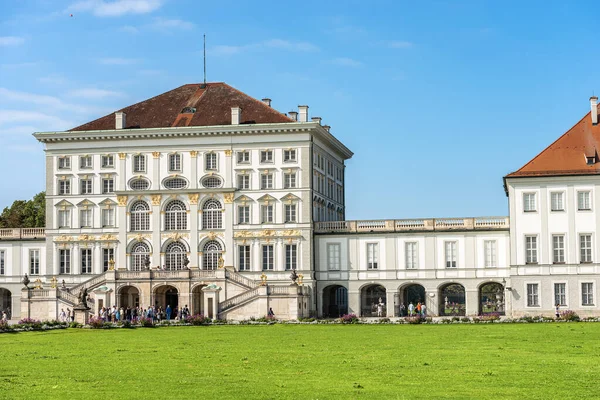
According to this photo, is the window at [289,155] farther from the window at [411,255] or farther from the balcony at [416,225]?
the window at [411,255]

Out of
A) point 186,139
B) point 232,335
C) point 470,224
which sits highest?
point 186,139

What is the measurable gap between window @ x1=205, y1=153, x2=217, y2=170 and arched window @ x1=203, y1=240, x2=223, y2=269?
5170 mm

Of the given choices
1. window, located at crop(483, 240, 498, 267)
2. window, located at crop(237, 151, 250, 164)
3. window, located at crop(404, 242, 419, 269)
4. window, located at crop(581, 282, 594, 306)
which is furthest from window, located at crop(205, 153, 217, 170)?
window, located at crop(581, 282, 594, 306)

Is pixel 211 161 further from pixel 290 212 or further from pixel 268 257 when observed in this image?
pixel 268 257

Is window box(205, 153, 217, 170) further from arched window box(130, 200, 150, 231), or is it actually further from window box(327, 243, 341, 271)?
window box(327, 243, 341, 271)

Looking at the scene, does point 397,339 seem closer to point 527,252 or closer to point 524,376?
point 524,376

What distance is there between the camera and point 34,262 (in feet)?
263

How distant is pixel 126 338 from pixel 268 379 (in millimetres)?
19743

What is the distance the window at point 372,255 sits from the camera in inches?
2950

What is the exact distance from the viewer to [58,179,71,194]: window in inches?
3100

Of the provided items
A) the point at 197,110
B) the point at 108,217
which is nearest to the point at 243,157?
the point at 197,110

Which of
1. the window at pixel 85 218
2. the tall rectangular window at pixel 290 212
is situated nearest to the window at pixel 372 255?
the tall rectangular window at pixel 290 212

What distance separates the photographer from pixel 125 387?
2391cm

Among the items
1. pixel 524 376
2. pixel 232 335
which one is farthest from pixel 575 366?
pixel 232 335
